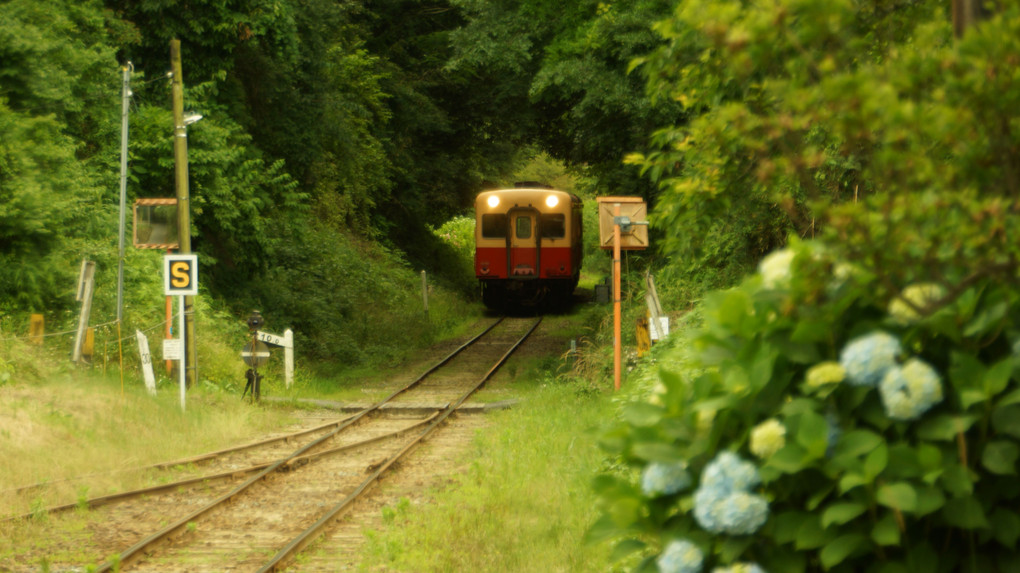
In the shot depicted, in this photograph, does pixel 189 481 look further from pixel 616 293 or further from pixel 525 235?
pixel 525 235

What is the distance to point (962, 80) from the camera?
223 cm

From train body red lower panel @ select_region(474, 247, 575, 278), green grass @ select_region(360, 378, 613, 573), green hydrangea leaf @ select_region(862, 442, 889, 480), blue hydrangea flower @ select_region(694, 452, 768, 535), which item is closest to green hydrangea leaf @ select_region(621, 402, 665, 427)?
blue hydrangea flower @ select_region(694, 452, 768, 535)

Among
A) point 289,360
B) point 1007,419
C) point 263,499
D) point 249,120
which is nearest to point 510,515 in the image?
point 263,499

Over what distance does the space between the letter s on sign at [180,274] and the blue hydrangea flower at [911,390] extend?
12.5m

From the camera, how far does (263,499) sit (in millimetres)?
9555

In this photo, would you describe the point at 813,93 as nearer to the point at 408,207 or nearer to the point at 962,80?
the point at 962,80

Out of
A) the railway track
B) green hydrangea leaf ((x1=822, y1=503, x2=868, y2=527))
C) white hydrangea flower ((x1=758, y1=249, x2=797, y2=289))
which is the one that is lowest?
the railway track

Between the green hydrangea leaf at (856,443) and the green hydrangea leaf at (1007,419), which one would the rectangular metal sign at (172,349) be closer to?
the green hydrangea leaf at (856,443)

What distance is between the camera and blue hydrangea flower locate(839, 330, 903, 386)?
2334 mm

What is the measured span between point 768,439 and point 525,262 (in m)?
24.2

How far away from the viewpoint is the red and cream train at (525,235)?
2630 centimetres

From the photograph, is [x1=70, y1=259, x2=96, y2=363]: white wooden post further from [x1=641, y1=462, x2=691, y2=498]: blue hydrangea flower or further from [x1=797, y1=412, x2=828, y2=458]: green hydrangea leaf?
[x1=797, y1=412, x2=828, y2=458]: green hydrangea leaf

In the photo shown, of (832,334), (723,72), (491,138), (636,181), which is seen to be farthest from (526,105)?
(832,334)

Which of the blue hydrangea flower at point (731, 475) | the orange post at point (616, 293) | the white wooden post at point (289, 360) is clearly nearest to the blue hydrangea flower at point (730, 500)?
the blue hydrangea flower at point (731, 475)
